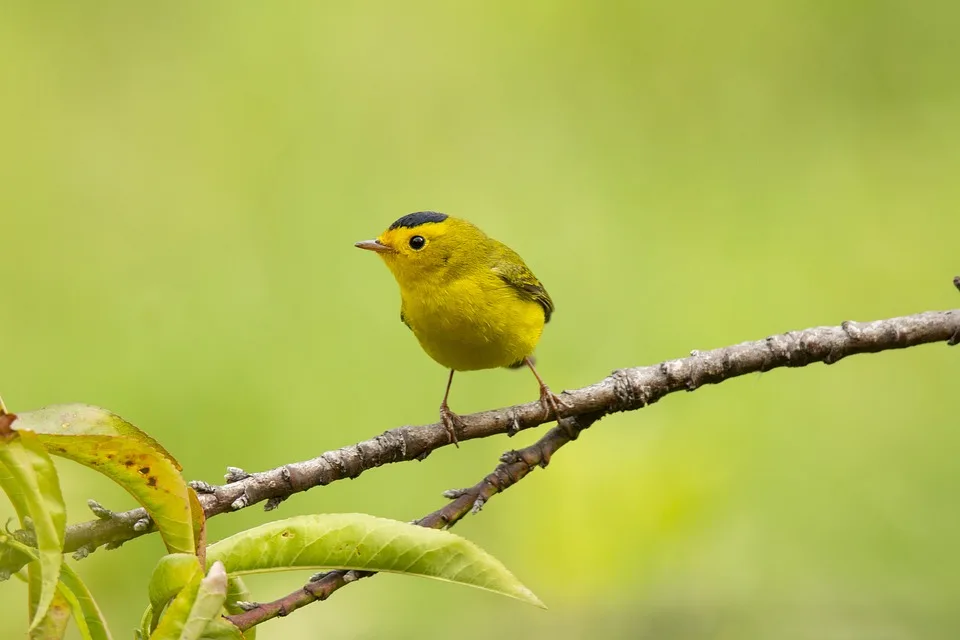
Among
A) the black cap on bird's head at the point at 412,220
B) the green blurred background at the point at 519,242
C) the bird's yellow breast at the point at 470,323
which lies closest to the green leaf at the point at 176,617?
the green blurred background at the point at 519,242

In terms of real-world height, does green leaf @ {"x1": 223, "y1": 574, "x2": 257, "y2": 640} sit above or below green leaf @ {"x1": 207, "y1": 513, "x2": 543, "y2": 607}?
below

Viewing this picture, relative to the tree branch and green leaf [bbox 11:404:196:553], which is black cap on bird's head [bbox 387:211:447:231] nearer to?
the tree branch

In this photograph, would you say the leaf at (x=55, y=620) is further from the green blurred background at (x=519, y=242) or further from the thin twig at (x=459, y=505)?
the green blurred background at (x=519, y=242)

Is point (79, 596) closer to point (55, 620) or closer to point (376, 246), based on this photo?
point (55, 620)

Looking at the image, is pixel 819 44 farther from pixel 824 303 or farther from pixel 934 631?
pixel 934 631

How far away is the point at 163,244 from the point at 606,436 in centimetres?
352

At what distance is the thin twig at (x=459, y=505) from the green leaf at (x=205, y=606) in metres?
0.21

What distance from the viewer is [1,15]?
6.63 m

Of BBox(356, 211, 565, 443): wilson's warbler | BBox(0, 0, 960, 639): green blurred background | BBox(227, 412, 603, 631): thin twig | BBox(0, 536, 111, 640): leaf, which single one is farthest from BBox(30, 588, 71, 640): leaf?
BBox(356, 211, 565, 443): wilson's warbler

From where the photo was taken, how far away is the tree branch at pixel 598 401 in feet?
5.63

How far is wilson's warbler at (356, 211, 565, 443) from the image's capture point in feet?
11.0

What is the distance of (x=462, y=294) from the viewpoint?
11.4 ft

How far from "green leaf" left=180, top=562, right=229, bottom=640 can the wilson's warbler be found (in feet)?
6.16

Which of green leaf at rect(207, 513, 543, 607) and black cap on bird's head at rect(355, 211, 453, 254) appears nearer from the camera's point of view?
green leaf at rect(207, 513, 543, 607)
